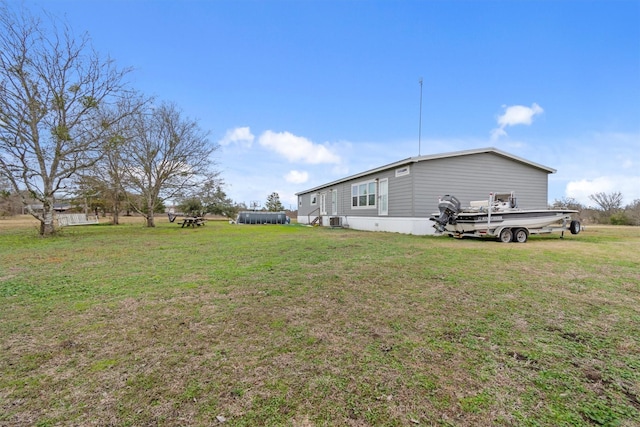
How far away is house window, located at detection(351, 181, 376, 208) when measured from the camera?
13.7 m

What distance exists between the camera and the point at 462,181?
1134 cm

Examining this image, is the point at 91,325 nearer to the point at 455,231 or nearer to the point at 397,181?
the point at 455,231

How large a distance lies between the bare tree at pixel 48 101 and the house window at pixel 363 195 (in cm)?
1132

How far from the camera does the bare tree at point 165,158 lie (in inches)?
643

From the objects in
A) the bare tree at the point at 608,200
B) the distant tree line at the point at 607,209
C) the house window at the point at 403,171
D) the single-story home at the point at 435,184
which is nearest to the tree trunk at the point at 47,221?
the single-story home at the point at 435,184

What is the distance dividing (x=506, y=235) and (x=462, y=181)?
3187 millimetres

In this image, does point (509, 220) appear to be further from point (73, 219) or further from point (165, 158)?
point (73, 219)

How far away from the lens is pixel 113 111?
44.4 feet

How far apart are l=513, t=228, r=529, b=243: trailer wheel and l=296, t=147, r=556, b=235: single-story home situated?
2.67m

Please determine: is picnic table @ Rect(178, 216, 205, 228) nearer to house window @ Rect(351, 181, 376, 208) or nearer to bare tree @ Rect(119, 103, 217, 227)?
bare tree @ Rect(119, 103, 217, 227)

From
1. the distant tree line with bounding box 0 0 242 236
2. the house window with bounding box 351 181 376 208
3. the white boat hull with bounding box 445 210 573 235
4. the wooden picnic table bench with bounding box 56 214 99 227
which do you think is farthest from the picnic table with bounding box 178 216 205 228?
the white boat hull with bounding box 445 210 573 235

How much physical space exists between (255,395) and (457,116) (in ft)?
53.7

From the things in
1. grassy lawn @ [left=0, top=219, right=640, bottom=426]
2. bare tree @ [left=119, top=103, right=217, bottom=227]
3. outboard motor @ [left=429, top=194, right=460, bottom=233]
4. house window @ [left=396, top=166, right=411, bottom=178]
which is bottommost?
grassy lawn @ [left=0, top=219, right=640, bottom=426]

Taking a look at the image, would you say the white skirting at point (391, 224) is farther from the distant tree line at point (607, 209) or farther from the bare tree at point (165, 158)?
the distant tree line at point (607, 209)
